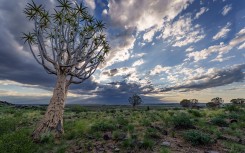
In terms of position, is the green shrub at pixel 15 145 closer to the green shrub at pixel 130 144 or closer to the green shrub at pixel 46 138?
the green shrub at pixel 46 138

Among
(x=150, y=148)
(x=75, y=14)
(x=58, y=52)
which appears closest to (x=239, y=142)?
(x=150, y=148)

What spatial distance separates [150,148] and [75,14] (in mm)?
11209

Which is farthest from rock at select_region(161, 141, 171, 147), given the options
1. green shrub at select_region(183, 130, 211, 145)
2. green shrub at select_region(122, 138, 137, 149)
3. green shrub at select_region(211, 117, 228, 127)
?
green shrub at select_region(211, 117, 228, 127)

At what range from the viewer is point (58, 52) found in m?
12.8

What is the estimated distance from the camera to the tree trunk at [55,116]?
1084cm

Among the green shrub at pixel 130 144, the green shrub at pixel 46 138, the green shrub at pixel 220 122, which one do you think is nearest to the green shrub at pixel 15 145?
the green shrub at pixel 46 138

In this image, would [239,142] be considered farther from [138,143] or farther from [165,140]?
[138,143]

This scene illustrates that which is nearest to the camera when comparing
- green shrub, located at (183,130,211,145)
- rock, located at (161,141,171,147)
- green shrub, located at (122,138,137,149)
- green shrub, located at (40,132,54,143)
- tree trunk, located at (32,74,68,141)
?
green shrub, located at (122,138,137,149)

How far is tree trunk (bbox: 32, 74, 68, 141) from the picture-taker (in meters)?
10.8

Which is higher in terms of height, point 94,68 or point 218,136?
point 94,68

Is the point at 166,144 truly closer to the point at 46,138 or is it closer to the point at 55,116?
the point at 46,138

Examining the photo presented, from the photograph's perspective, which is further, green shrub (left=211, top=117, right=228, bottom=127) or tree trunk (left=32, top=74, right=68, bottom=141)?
green shrub (left=211, top=117, right=228, bottom=127)

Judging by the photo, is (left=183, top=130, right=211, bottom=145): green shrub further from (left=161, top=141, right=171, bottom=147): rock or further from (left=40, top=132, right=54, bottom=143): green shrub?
(left=40, top=132, right=54, bottom=143): green shrub

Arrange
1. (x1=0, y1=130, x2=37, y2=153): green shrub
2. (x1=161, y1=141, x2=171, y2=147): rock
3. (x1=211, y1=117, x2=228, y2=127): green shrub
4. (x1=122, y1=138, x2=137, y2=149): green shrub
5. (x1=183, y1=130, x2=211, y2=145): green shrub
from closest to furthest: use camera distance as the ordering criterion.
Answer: (x1=0, y1=130, x2=37, y2=153): green shrub, (x1=122, y1=138, x2=137, y2=149): green shrub, (x1=161, y1=141, x2=171, y2=147): rock, (x1=183, y1=130, x2=211, y2=145): green shrub, (x1=211, y1=117, x2=228, y2=127): green shrub
